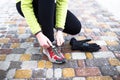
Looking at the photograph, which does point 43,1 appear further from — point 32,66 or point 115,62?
point 115,62

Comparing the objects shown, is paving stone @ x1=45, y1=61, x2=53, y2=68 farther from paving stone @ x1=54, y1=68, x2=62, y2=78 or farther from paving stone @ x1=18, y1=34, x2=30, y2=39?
paving stone @ x1=18, y1=34, x2=30, y2=39

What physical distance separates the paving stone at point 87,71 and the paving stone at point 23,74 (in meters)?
0.38

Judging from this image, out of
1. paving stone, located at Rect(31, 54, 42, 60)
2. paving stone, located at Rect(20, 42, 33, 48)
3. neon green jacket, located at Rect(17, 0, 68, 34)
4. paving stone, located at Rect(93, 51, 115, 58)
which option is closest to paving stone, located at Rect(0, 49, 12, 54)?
paving stone, located at Rect(20, 42, 33, 48)

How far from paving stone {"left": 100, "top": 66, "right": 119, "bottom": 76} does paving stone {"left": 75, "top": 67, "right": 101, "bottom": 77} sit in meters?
0.04

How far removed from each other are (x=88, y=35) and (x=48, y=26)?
0.79 metres

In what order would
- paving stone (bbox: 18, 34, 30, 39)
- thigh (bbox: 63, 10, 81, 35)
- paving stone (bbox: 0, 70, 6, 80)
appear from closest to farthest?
paving stone (bbox: 0, 70, 6, 80) < thigh (bbox: 63, 10, 81, 35) < paving stone (bbox: 18, 34, 30, 39)

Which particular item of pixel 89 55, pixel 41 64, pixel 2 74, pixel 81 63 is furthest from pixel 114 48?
pixel 2 74

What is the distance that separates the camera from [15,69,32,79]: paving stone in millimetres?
1859

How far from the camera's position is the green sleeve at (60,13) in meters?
2.10

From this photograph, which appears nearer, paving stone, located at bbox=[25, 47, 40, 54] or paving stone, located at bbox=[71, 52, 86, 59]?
paving stone, located at bbox=[71, 52, 86, 59]

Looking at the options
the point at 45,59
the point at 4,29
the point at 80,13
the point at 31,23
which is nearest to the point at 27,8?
the point at 31,23

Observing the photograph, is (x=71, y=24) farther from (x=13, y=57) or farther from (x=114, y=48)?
(x=13, y=57)

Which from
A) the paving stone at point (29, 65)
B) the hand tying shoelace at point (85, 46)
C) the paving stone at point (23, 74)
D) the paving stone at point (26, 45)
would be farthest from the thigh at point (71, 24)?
the paving stone at point (23, 74)

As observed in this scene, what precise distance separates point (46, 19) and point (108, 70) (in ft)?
2.14
